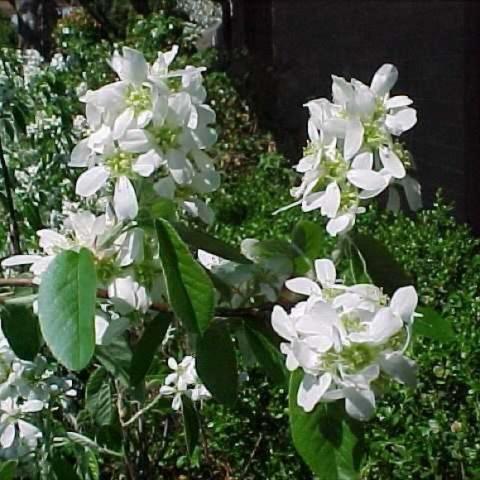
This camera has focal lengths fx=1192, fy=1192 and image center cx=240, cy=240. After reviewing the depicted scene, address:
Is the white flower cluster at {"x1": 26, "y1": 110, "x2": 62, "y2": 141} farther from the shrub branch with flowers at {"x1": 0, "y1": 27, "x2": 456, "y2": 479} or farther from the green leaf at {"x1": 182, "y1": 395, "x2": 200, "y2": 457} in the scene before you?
the shrub branch with flowers at {"x1": 0, "y1": 27, "x2": 456, "y2": 479}

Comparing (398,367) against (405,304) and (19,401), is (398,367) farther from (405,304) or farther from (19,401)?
(19,401)

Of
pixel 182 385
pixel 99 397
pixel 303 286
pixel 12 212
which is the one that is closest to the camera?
pixel 303 286

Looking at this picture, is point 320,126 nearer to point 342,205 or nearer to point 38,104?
point 342,205

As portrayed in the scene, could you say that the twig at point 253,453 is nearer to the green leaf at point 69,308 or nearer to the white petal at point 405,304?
the green leaf at point 69,308

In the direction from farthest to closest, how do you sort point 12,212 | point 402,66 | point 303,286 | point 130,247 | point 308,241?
1. point 402,66
2. point 12,212
3. point 308,241
4. point 130,247
5. point 303,286

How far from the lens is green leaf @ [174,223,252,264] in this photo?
4.49ft

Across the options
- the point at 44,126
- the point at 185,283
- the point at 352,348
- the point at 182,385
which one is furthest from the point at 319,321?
the point at 44,126

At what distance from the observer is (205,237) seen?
1.38m

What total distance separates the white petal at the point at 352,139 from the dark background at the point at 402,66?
15.6 ft

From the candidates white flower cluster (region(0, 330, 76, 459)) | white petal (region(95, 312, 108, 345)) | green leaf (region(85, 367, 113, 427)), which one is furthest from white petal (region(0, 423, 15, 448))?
white petal (region(95, 312, 108, 345))

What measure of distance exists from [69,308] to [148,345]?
0.50 ft

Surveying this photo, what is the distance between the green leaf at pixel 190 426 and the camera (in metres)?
2.00

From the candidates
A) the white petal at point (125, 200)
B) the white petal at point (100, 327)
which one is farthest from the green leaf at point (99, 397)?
the white petal at point (125, 200)

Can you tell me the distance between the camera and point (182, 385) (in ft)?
7.46
